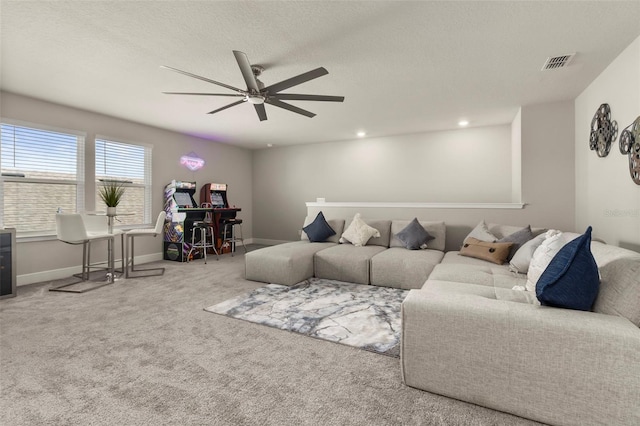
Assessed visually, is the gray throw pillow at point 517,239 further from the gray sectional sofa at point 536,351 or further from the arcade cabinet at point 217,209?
the arcade cabinet at point 217,209

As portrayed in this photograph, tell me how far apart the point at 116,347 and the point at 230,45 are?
261cm

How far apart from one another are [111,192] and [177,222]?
3.93ft

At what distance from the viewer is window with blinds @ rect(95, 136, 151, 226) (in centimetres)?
467

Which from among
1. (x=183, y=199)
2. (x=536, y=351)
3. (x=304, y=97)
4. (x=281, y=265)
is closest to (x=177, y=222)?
(x=183, y=199)

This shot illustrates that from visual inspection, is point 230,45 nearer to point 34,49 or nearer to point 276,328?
point 34,49

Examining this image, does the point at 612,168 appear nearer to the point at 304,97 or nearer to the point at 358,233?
the point at 358,233

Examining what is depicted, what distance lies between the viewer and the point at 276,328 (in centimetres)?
247

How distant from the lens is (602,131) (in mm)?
3082

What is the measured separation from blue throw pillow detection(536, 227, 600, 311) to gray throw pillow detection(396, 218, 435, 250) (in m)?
2.62

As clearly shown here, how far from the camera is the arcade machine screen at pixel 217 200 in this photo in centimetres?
639

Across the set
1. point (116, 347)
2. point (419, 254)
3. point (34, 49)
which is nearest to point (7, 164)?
point (34, 49)

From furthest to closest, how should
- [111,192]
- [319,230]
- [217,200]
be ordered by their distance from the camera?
[217,200] < [319,230] < [111,192]

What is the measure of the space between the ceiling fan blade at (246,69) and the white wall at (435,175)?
2989 mm

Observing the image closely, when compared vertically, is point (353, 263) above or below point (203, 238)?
below
